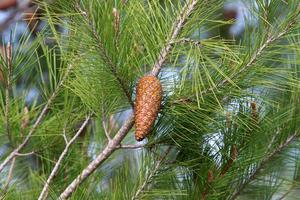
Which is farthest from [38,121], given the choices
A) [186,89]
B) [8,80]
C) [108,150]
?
[186,89]

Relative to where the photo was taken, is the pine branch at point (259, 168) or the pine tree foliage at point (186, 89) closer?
the pine tree foliage at point (186, 89)

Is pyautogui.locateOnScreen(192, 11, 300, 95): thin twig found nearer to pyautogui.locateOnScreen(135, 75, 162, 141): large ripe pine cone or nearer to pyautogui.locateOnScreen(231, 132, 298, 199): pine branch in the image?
pyautogui.locateOnScreen(135, 75, 162, 141): large ripe pine cone

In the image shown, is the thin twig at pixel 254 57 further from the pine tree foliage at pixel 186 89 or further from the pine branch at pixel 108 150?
the pine branch at pixel 108 150

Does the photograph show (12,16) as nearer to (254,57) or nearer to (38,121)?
(38,121)

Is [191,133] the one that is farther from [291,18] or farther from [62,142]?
[62,142]

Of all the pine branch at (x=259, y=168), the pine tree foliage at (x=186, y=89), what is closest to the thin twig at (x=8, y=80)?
the pine tree foliage at (x=186, y=89)

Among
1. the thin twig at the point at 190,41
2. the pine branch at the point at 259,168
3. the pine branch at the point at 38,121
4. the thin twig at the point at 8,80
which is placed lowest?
the pine branch at the point at 259,168

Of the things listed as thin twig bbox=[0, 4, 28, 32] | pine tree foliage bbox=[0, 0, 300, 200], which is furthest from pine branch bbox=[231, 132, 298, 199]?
thin twig bbox=[0, 4, 28, 32]
